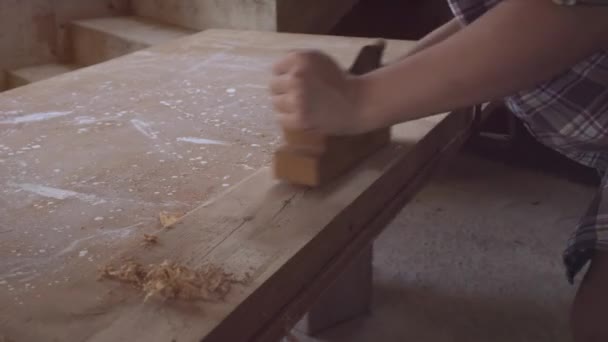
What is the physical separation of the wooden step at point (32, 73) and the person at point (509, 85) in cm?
207

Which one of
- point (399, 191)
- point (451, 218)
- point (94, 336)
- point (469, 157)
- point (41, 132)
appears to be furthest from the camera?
point (469, 157)

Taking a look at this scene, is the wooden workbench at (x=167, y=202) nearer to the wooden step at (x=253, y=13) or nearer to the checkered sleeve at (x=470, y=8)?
the checkered sleeve at (x=470, y=8)

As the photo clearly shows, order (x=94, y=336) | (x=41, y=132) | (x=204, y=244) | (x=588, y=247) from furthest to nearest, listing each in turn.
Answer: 1. (x=41, y=132)
2. (x=588, y=247)
3. (x=204, y=244)
4. (x=94, y=336)

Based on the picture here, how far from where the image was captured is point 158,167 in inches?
39.1

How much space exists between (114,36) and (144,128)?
1.66m

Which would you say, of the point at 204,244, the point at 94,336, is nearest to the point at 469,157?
the point at 204,244

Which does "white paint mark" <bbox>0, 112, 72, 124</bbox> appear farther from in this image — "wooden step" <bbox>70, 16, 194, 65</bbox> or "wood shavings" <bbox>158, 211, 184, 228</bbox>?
"wooden step" <bbox>70, 16, 194, 65</bbox>

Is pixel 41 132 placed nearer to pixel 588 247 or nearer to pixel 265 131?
pixel 265 131

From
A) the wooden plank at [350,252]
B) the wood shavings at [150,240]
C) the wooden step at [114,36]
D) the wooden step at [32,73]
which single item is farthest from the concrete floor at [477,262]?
the wooden step at [32,73]

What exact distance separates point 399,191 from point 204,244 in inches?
14.8

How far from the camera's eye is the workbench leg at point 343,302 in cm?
172

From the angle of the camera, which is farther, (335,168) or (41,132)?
(41,132)

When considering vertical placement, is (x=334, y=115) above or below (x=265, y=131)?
Result: above

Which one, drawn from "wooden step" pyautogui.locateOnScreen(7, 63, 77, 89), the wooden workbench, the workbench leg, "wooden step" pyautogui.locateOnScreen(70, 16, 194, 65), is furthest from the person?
"wooden step" pyautogui.locateOnScreen(7, 63, 77, 89)
